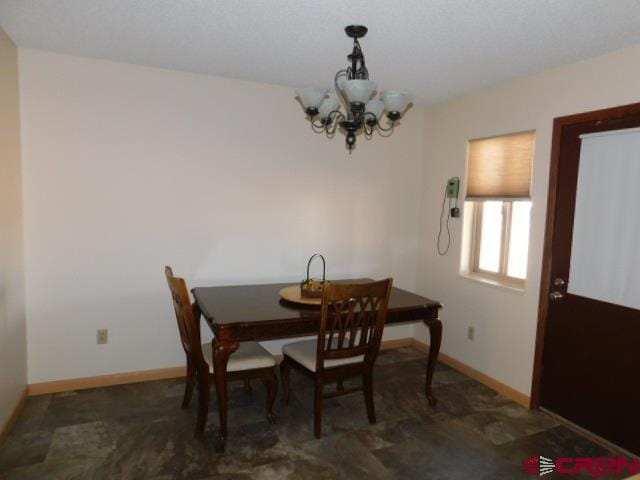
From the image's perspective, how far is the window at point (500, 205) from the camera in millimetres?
3105

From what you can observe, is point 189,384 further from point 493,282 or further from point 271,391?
point 493,282

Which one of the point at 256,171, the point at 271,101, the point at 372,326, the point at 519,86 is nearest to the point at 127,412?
the point at 372,326

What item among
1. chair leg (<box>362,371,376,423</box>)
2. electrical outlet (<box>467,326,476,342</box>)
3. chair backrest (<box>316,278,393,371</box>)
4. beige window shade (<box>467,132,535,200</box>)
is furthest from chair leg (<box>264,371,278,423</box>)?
beige window shade (<box>467,132,535,200</box>)

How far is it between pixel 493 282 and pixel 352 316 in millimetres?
1467

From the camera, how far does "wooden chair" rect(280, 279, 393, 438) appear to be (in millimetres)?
2447

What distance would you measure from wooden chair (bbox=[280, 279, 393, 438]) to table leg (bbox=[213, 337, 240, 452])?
0.52 metres

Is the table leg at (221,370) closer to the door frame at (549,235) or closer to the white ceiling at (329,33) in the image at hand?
the white ceiling at (329,33)

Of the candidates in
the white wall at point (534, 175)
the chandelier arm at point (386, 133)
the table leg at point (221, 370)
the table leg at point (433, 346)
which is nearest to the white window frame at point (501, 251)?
the white wall at point (534, 175)

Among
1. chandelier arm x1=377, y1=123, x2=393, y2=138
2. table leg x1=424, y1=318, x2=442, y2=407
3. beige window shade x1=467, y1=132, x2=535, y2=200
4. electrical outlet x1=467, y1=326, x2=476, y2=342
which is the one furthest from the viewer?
chandelier arm x1=377, y1=123, x2=393, y2=138

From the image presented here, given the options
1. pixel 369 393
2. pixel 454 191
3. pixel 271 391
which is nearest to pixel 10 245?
pixel 271 391

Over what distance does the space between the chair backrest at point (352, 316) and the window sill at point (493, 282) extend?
1.15m

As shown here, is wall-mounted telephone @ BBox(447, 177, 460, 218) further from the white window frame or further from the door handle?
the door handle

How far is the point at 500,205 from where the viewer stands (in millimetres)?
3439

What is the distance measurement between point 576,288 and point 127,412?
2.98 m
